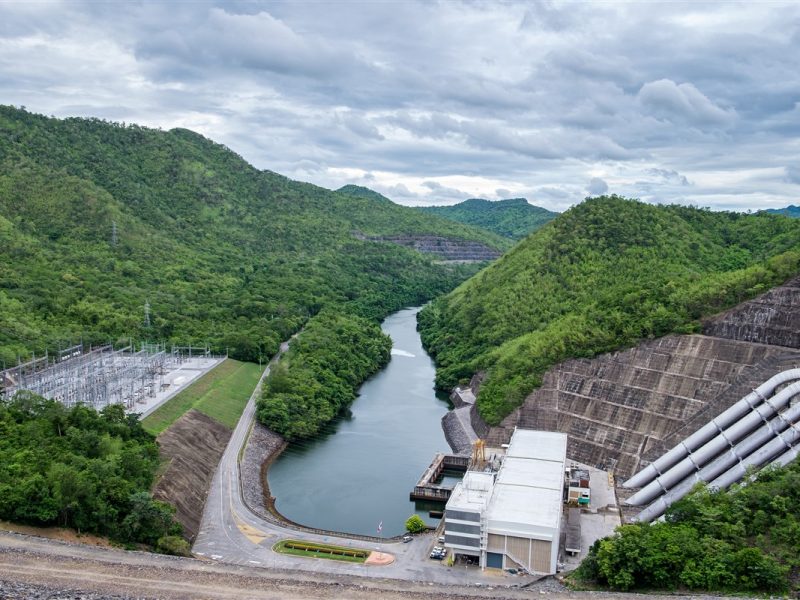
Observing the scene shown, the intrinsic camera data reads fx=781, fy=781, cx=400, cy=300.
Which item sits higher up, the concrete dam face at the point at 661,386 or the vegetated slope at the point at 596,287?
the vegetated slope at the point at 596,287

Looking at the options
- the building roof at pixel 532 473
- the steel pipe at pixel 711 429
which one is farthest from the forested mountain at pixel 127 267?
the steel pipe at pixel 711 429

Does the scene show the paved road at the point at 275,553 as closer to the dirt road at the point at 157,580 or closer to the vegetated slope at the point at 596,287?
the dirt road at the point at 157,580

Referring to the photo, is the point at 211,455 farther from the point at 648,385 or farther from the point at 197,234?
the point at 197,234

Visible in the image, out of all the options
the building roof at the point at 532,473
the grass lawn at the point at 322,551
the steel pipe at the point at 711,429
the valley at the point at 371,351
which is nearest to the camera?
the grass lawn at the point at 322,551

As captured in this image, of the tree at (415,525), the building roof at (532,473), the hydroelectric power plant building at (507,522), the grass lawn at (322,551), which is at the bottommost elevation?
the grass lawn at (322,551)

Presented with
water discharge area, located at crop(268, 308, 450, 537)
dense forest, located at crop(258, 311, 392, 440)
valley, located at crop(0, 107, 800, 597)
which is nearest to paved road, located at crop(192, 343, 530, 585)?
valley, located at crop(0, 107, 800, 597)

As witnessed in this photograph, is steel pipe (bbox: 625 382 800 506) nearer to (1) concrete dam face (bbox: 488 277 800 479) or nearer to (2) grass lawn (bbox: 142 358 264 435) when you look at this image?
(1) concrete dam face (bbox: 488 277 800 479)

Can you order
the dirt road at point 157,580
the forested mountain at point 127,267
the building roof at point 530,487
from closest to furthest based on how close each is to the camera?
the dirt road at point 157,580 → the building roof at point 530,487 → the forested mountain at point 127,267
